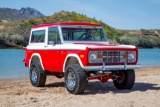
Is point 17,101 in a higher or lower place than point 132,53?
lower

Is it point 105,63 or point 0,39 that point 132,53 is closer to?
point 105,63

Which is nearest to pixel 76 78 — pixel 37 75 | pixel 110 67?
pixel 110 67

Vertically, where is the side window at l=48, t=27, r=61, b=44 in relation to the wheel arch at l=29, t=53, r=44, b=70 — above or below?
above

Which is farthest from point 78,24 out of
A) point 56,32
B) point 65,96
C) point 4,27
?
point 4,27

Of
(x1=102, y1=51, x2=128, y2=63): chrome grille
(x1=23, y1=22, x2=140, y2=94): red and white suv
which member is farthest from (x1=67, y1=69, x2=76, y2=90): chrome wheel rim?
(x1=102, y1=51, x2=128, y2=63): chrome grille

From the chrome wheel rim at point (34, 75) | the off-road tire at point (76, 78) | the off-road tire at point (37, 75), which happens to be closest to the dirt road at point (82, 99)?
the off-road tire at point (76, 78)

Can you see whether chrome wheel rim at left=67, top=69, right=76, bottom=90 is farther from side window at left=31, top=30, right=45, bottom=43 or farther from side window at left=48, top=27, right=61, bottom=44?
side window at left=31, top=30, right=45, bottom=43

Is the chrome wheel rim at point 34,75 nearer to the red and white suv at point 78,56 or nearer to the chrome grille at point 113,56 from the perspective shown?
the red and white suv at point 78,56

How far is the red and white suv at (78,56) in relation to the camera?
33.1 ft

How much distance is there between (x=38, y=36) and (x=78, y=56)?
296cm

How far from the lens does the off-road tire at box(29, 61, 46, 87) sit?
40.2 feet

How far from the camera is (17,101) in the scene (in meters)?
9.34

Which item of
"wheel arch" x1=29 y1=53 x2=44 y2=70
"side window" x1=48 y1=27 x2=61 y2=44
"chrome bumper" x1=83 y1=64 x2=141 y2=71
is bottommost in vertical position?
"chrome bumper" x1=83 y1=64 x2=141 y2=71

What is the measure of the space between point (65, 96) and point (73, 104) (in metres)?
1.20
